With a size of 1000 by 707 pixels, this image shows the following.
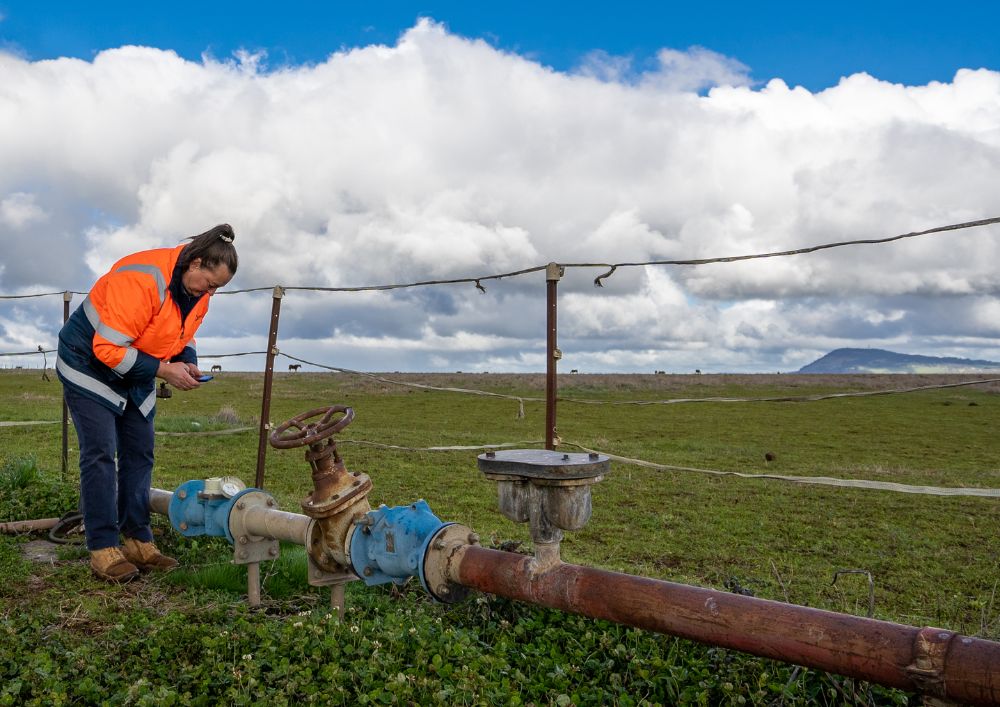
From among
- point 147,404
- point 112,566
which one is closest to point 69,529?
point 112,566

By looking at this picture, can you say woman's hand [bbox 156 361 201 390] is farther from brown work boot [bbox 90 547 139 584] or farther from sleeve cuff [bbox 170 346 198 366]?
brown work boot [bbox 90 547 139 584]

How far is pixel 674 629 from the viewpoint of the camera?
258 cm

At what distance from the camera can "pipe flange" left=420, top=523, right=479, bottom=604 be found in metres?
3.12

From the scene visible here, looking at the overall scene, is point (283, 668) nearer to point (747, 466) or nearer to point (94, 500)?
point (94, 500)

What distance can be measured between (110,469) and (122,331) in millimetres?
865

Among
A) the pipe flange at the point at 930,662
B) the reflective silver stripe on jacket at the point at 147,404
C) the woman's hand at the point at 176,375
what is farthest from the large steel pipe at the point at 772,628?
the reflective silver stripe on jacket at the point at 147,404

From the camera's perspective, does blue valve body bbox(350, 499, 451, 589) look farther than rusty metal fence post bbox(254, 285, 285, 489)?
No

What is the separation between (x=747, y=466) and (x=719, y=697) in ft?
32.9

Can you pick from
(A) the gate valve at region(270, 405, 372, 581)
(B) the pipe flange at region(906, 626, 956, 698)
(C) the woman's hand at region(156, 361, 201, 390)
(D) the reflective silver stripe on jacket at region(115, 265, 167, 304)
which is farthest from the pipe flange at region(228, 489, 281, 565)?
(B) the pipe flange at region(906, 626, 956, 698)

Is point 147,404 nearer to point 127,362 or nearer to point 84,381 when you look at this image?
point 84,381

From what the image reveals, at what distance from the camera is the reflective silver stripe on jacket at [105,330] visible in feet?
13.0

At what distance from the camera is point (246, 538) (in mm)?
3949

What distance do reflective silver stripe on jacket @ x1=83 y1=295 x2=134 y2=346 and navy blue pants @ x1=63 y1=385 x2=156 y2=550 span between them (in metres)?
0.44

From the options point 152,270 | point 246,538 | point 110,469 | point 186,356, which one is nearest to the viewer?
point 246,538
